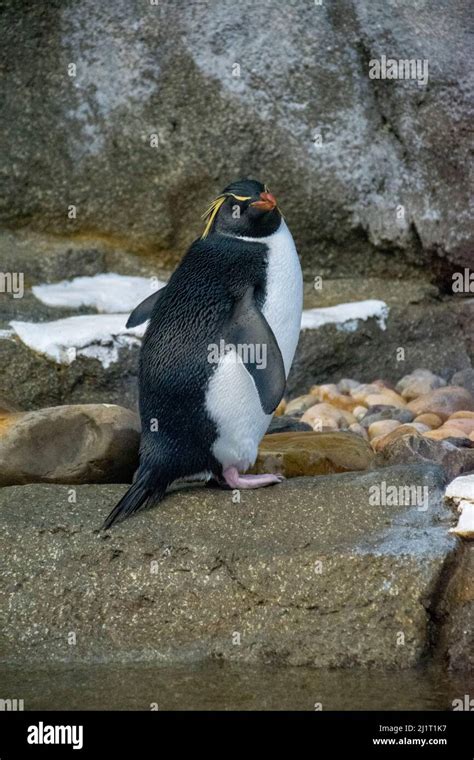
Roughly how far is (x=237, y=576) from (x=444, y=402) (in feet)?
7.43

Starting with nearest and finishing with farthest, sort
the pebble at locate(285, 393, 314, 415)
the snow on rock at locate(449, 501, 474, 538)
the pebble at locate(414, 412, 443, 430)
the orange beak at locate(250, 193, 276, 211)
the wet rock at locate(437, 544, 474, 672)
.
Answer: the wet rock at locate(437, 544, 474, 672)
the snow on rock at locate(449, 501, 474, 538)
the orange beak at locate(250, 193, 276, 211)
the pebble at locate(414, 412, 443, 430)
the pebble at locate(285, 393, 314, 415)

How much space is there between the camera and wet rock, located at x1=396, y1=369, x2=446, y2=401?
661 cm

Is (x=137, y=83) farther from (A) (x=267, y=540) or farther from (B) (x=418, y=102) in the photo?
(A) (x=267, y=540)

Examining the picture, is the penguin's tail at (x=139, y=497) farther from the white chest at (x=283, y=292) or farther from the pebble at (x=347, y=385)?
the pebble at (x=347, y=385)

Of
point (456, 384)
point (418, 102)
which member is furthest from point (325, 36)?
point (456, 384)

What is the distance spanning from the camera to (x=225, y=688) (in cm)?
382

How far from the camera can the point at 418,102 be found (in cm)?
705

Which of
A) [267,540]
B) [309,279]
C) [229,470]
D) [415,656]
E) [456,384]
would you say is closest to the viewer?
[415,656]

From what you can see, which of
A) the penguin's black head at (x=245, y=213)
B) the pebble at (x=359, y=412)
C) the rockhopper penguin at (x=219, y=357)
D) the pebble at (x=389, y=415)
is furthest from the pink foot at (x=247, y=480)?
the pebble at (x=359, y=412)

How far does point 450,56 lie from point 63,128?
210cm

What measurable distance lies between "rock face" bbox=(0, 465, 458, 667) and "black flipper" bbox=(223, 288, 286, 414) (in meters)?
0.37

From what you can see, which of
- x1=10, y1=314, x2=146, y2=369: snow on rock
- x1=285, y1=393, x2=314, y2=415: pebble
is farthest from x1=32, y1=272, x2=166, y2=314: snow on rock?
x1=285, y1=393, x2=314, y2=415: pebble

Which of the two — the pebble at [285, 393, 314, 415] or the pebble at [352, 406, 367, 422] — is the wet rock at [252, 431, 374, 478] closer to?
the pebble at [352, 406, 367, 422]

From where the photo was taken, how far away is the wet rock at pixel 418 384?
6.61m
